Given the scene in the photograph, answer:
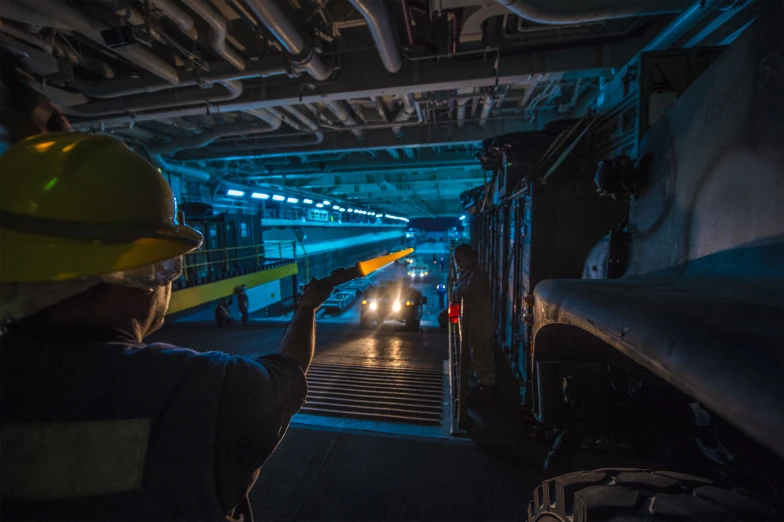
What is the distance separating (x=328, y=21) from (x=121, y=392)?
5198mm

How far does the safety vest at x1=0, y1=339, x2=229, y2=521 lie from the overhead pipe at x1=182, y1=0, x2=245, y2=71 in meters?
4.33

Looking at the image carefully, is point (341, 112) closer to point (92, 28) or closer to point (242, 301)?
point (92, 28)

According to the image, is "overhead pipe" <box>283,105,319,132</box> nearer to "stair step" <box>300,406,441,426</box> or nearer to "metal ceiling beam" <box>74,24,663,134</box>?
"metal ceiling beam" <box>74,24,663,134</box>

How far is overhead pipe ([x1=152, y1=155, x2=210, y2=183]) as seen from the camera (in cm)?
965

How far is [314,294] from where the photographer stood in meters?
1.67

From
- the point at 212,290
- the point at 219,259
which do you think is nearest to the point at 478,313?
the point at 212,290

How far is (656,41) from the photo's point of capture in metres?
4.12

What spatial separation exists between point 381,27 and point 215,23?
6.93 ft

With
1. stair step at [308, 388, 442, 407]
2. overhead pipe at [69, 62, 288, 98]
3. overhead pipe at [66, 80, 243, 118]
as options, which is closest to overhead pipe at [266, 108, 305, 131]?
overhead pipe at [66, 80, 243, 118]

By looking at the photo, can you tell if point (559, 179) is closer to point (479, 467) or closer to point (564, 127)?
point (564, 127)

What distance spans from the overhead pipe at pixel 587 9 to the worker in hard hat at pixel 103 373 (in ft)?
13.5

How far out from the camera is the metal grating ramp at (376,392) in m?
4.87

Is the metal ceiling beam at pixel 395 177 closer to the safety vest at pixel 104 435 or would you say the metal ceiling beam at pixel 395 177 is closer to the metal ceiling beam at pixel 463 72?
the metal ceiling beam at pixel 463 72

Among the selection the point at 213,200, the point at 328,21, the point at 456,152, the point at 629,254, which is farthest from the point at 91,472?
the point at 213,200
